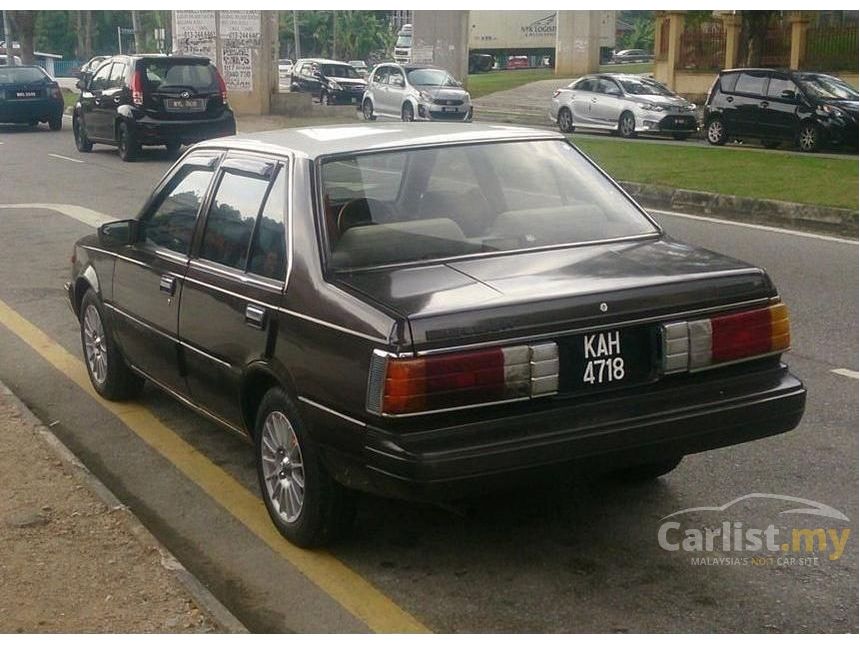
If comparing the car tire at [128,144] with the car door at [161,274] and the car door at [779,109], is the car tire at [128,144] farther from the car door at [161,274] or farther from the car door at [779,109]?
the car door at [161,274]

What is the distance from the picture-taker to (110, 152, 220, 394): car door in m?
5.71

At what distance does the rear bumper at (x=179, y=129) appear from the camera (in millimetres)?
22297

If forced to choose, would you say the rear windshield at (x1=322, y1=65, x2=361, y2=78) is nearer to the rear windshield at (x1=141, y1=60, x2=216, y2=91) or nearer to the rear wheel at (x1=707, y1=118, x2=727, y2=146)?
the rear wheel at (x1=707, y1=118, x2=727, y2=146)

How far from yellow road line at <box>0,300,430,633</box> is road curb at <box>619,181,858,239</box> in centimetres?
876

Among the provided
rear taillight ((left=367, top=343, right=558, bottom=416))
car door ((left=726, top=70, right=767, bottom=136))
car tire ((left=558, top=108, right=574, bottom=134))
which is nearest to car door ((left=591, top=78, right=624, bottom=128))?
car tire ((left=558, top=108, right=574, bottom=134))

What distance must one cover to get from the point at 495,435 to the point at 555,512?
1141 mm

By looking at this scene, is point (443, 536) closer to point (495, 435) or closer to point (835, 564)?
point (495, 435)

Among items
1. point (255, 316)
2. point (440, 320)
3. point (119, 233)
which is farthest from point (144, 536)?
point (119, 233)

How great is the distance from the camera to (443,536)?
4992 millimetres

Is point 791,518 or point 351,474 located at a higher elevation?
point 351,474

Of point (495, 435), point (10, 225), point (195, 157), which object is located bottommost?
point (10, 225)

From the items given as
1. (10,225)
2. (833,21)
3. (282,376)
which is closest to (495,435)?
(282,376)

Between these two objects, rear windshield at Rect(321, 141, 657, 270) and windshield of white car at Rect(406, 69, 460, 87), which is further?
windshield of white car at Rect(406, 69, 460, 87)

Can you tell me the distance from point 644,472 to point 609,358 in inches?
50.1
